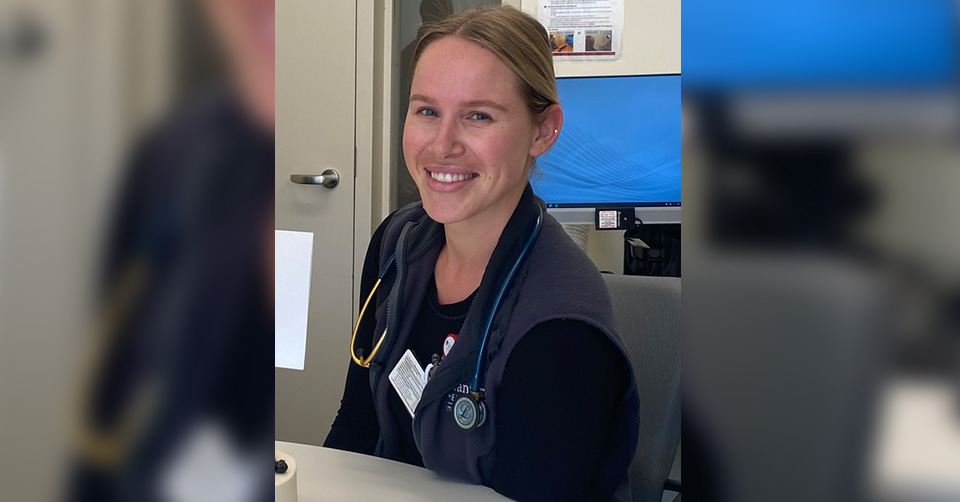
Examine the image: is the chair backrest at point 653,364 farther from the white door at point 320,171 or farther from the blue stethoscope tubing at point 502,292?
the white door at point 320,171

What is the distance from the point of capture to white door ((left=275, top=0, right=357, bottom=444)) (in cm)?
270

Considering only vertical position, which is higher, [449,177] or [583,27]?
[583,27]

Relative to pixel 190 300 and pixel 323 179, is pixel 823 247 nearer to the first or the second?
pixel 190 300

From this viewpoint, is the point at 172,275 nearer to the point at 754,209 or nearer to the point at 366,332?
the point at 754,209

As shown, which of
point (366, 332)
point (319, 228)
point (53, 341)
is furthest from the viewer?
point (319, 228)

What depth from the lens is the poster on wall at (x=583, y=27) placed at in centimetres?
255

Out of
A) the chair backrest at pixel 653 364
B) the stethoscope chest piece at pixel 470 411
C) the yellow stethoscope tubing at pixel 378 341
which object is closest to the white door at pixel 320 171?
the yellow stethoscope tubing at pixel 378 341

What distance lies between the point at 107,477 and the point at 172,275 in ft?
0.12

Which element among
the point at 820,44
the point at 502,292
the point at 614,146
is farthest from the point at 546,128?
the point at 820,44

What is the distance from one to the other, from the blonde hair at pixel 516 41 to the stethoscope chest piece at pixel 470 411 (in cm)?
54

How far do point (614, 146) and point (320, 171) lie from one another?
1100 millimetres

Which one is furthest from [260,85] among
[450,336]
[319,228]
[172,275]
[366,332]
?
[319,228]

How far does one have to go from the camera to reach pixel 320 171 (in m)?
2.73

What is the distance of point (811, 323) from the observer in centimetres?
15
